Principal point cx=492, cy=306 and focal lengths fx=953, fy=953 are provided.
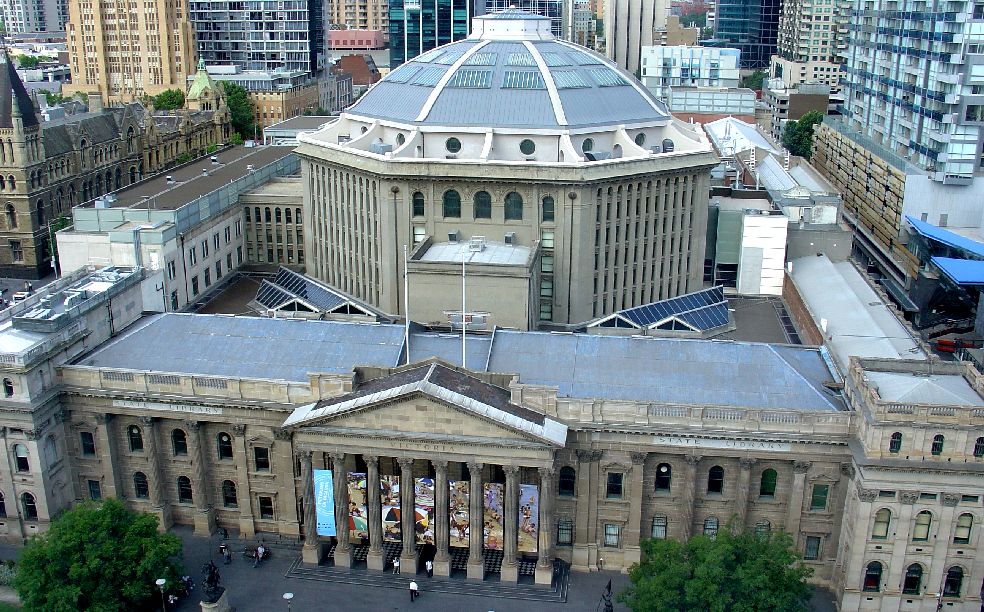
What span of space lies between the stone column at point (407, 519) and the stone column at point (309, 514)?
6.95m

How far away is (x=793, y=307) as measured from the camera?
103 m

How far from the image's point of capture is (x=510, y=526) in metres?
73.3

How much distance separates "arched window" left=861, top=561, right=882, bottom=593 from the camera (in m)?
70.2

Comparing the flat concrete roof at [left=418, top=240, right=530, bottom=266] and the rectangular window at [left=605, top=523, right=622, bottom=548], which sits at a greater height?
the flat concrete roof at [left=418, top=240, right=530, bottom=266]

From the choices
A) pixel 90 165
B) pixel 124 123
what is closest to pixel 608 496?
pixel 90 165

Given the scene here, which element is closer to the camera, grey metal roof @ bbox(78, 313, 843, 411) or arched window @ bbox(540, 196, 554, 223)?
grey metal roof @ bbox(78, 313, 843, 411)

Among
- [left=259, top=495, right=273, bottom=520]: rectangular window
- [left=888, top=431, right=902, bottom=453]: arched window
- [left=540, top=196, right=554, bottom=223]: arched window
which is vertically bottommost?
[left=259, top=495, right=273, bottom=520]: rectangular window

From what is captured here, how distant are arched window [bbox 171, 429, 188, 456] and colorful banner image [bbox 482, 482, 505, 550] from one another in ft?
85.9

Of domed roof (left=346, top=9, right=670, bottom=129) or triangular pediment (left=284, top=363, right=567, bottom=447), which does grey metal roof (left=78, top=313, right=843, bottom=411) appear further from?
domed roof (left=346, top=9, right=670, bottom=129)

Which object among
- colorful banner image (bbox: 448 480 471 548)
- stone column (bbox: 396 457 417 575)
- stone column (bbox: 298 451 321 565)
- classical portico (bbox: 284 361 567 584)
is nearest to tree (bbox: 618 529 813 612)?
classical portico (bbox: 284 361 567 584)

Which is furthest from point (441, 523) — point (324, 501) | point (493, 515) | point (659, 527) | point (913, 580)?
point (913, 580)

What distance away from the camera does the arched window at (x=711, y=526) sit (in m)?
75.3

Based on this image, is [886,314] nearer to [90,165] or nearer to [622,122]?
[622,122]

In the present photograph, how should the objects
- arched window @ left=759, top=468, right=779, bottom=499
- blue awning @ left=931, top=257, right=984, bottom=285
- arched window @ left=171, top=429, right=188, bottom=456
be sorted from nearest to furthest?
arched window @ left=759, top=468, right=779, bottom=499
arched window @ left=171, top=429, right=188, bottom=456
blue awning @ left=931, top=257, right=984, bottom=285
